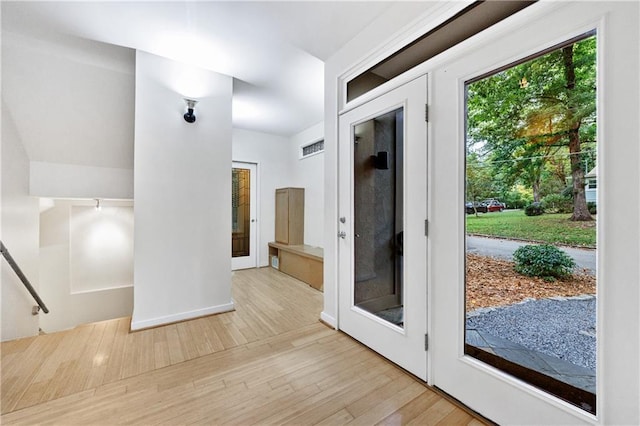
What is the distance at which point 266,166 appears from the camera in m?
5.10

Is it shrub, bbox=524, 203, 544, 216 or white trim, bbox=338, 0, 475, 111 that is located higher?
white trim, bbox=338, 0, 475, 111

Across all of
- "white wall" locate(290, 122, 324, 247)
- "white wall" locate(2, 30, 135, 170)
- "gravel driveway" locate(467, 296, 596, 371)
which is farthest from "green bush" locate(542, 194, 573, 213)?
"white wall" locate(2, 30, 135, 170)

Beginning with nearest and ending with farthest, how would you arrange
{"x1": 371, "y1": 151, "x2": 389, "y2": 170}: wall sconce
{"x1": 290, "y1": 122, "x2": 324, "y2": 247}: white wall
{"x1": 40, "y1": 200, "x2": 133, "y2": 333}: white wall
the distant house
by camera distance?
the distant house → {"x1": 371, "y1": 151, "x2": 389, "y2": 170}: wall sconce → {"x1": 40, "y1": 200, "x2": 133, "y2": 333}: white wall → {"x1": 290, "y1": 122, "x2": 324, "y2": 247}: white wall

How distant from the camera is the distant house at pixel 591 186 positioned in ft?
3.62

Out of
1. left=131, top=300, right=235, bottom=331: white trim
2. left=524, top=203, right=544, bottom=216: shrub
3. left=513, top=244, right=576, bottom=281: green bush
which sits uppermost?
left=524, top=203, right=544, bottom=216: shrub

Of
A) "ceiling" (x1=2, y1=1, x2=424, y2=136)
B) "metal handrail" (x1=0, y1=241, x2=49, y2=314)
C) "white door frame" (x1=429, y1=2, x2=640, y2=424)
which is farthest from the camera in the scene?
"metal handrail" (x1=0, y1=241, x2=49, y2=314)

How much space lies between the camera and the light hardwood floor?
4.71 ft

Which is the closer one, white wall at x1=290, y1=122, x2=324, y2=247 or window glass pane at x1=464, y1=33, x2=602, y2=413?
window glass pane at x1=464, y1=33, x2=602, y2=413

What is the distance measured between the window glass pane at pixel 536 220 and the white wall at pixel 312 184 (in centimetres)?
301

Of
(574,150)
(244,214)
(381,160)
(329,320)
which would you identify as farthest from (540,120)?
(244,214)

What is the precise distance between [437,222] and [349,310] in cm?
118

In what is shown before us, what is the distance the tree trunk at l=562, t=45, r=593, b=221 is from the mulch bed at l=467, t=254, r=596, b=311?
323mm

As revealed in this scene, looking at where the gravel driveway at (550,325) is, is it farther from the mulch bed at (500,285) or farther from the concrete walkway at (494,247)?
the concrete walkway at (494,247)

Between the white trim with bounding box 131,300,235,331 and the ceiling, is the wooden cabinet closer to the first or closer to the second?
the white trim with bounding box 131,300,235,331
